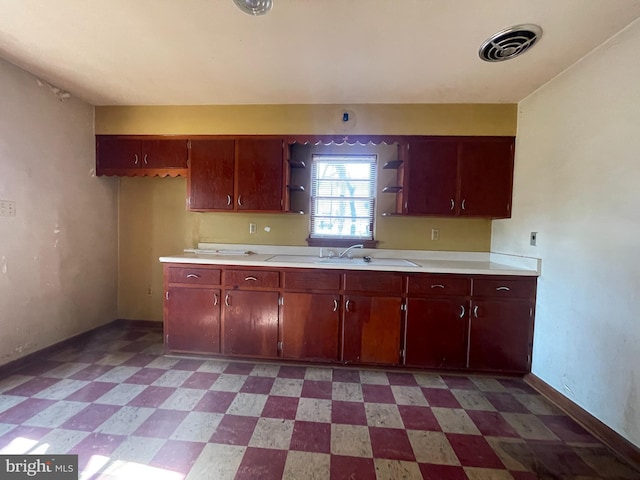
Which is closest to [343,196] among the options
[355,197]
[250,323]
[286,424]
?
[355,197]

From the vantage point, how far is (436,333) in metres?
2.31

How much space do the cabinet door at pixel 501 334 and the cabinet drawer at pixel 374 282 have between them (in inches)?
26.3

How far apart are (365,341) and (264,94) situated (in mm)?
2409

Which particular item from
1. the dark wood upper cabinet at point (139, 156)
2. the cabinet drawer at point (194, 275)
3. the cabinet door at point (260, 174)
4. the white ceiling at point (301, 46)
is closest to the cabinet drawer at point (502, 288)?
→ the white ceiling at point (301, 46)

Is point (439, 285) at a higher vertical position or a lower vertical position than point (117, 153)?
lower

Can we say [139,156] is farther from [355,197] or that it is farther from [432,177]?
[432,177]

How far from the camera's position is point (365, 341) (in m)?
2.35

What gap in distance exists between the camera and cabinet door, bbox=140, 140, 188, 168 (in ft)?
8.89

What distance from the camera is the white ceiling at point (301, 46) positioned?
1.50 meters

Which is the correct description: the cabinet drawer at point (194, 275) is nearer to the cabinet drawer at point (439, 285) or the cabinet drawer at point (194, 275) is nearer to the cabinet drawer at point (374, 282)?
the cabinet drawer at point (374, 282)

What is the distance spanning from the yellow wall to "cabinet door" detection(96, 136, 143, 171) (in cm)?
10

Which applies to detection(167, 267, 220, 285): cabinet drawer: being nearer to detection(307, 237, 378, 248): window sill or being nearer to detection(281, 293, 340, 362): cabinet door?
detection(281, 293, 340, 362): cabinet door


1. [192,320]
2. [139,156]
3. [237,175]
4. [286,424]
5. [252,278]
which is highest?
[139,156]

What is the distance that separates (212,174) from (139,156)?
804 mm
